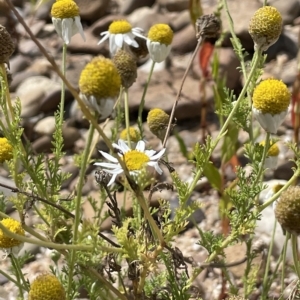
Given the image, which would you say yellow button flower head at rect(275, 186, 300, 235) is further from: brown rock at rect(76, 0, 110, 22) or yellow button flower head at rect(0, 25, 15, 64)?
brown rock at rect(76, 0, 110, 22)

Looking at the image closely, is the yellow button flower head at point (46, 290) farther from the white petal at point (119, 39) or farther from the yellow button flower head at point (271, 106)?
the white petal at point (119, 39)

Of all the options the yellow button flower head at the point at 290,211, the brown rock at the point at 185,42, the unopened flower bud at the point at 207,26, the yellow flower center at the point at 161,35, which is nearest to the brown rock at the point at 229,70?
the brown rock at the point at 185,42

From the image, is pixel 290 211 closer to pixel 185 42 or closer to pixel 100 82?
pixel 100 82

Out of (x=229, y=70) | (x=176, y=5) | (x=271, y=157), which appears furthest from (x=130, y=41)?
(x=176, y=5)

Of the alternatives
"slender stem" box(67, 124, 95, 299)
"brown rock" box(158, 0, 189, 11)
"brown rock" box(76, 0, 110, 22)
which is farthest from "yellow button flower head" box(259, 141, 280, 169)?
"brown rock" box(76, 0, 110, 22)

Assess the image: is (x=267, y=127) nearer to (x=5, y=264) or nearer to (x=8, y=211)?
(x=5, y=264)

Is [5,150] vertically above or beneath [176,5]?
above
